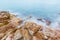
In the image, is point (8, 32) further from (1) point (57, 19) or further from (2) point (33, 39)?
(1) point (57, 19)

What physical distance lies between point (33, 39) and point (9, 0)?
6.37 ft

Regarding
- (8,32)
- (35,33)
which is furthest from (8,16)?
(35,33)

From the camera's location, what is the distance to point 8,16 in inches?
136

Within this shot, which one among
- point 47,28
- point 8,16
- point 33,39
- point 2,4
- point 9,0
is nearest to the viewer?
point 33,39

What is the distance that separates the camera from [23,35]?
115 inches

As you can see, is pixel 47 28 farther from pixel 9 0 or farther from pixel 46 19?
pixel 9 0

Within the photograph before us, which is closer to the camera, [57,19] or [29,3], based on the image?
[57,19]

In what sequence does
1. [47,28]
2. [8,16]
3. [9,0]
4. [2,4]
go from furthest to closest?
[9,0]
[2,4]
[8,16]
[47,28]

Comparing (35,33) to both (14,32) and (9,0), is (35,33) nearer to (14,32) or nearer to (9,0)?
(14,32)

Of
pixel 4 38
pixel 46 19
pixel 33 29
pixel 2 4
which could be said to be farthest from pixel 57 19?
pixel 2 4

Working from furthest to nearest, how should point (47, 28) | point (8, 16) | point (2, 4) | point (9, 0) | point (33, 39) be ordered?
point (9, 0), point (2, 4), point (8, 16), point (47, 28), point (33, 39)

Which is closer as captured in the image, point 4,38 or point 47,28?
point 4,38

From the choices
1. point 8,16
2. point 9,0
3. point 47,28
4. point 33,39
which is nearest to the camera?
point 33,39

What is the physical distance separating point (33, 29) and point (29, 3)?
1414 millimetres
